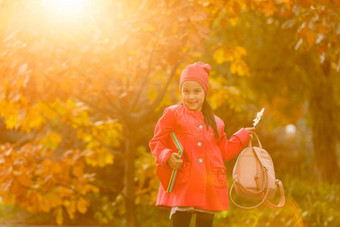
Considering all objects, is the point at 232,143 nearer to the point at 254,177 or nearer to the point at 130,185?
the point at 254,177

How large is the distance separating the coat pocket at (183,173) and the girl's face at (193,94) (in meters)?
0.42

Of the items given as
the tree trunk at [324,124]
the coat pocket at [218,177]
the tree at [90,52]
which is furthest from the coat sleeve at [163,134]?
the tree trunk at [324,124]

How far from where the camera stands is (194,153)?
3.46 m

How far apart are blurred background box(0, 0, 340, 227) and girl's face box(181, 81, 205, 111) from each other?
46.4 inches

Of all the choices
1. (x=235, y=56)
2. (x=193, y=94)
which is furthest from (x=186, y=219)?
(x=235, y=56)

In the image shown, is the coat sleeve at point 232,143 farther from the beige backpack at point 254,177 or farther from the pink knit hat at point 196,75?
the pink knit hat at point 196,75

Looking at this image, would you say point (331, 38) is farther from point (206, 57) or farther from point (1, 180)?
point (206, 57)

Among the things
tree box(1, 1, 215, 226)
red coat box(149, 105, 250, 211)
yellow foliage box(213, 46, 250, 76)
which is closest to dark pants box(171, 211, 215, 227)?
red coat box(149, 105, 250, 211)

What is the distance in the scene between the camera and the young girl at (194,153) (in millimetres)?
3396

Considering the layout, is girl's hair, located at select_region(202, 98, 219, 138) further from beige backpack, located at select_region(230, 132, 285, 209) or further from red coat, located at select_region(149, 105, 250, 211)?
beige backpack, located at select_region(230, 132, 285, 209)

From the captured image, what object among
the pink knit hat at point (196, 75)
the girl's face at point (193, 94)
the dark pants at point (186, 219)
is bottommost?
the dark pants at point (186, 219)

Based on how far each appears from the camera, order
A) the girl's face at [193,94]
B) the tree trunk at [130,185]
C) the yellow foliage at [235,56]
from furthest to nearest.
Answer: the tree trunk at [130,185]
the yellow foliage at [235,56]
the girl's face at [193,94]

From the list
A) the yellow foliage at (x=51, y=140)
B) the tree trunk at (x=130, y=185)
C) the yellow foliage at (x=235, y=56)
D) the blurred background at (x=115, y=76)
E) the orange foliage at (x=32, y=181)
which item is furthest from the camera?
the yellow foliage at (x=51, y=140)

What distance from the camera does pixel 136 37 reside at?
17.3 ft
